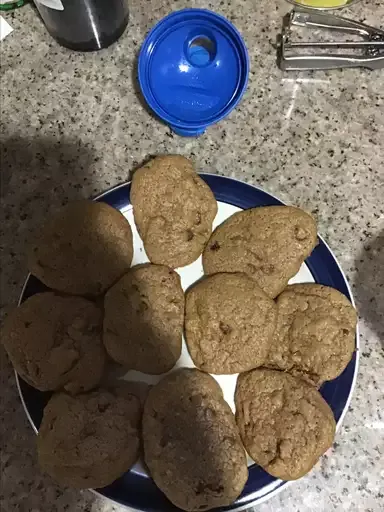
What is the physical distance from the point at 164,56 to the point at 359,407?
0.62 meters

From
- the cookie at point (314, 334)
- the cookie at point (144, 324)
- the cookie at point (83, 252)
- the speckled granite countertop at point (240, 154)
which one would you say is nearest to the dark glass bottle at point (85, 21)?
the speckled granite countertop at point (240, 154)

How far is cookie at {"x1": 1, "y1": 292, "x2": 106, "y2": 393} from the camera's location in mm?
760

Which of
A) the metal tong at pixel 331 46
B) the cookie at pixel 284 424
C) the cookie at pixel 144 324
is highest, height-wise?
the metal tong at pixel 331 46

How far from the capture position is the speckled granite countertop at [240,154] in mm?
852

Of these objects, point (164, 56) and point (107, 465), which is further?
point (164, 56)

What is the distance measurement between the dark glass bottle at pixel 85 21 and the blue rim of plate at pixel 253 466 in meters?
0.28

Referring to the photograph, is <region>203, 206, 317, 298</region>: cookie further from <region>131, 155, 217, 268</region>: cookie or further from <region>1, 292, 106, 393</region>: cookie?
<region>1, 292, 106, 393</region>: cookie

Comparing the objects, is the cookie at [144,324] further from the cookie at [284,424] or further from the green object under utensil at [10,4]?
the green object under utensil at [10,4]

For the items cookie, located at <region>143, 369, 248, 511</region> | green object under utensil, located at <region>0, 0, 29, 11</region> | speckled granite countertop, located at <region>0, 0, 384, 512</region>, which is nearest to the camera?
cookie, located at <region>143, 369, 248, 511</region>

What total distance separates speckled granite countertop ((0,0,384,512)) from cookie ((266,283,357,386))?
107mm

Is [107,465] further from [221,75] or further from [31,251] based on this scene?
[221,75]

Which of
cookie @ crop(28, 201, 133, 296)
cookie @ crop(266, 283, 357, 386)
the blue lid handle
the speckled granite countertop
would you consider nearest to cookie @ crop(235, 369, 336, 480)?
cookie @ crop(266, 283, 357, 386)

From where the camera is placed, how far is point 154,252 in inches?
32.0

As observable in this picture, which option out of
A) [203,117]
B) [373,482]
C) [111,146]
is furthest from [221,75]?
[373,482]
